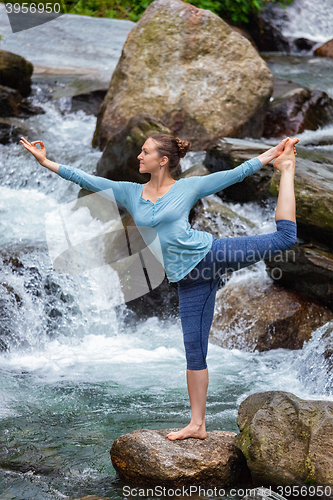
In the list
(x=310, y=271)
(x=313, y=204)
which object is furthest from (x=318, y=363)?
(x=313, y=204)

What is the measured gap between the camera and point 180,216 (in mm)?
2953

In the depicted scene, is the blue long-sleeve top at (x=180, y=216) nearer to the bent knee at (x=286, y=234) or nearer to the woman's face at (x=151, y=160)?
the woman's face at (x=151, y=160)

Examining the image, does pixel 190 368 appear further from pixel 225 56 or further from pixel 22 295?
pixel 225 56

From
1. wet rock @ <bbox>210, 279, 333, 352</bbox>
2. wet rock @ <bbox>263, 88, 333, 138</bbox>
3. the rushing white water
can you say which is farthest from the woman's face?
the rushing white water

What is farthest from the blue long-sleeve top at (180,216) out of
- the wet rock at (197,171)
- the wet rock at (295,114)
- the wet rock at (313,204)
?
the wet rock at (295,114)

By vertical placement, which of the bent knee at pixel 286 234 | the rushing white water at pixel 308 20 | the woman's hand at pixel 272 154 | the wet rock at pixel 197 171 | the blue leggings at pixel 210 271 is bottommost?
the wet rock at pixel 197 171

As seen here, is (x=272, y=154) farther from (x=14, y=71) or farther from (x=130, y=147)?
(x=14, y=71)

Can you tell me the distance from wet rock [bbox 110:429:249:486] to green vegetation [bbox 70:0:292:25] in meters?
14.1

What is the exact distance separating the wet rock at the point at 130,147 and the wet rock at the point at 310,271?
2117 mm

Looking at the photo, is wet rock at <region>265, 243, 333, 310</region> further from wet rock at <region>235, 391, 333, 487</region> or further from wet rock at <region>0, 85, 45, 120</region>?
wet rock at <region>0, 85, 45, 120</region>

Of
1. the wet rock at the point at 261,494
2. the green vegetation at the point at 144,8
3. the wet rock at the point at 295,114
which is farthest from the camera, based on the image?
the green vegetation at the point at 144,8

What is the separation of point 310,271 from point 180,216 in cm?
284

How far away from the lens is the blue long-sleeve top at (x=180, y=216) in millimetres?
2928

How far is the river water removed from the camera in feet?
11.0
